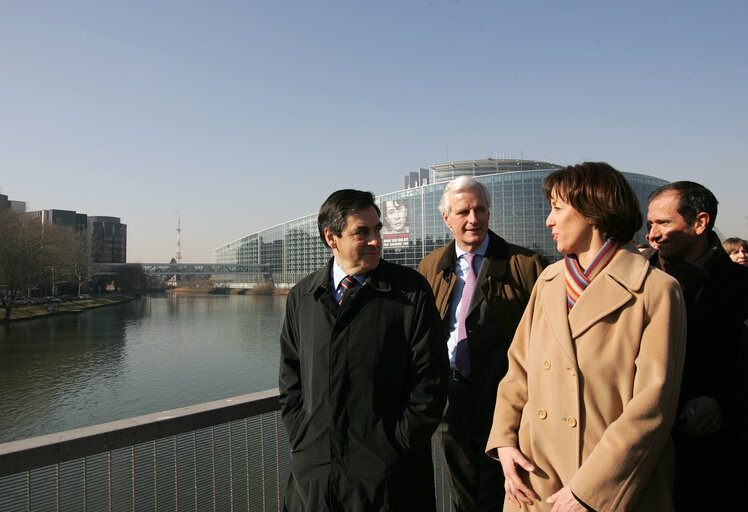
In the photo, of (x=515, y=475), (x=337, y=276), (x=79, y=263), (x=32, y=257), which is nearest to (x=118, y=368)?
(x=32, y=257)

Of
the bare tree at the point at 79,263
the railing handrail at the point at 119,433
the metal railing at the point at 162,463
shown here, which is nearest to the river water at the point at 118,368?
the bare tree at the point at 79,263

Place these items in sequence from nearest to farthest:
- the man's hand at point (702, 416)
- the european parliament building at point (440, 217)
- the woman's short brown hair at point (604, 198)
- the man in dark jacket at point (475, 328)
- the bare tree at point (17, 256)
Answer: the woman's short brown hair at point (604, 198)
the man's hand at point (702, 416)
the man in dark jacket at point (475, 328)
the bare tree at point (17, 256)
the european parliament building at point (440, 217)

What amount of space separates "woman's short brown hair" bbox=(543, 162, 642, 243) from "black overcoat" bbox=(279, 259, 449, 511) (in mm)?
789

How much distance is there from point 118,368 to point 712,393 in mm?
24456

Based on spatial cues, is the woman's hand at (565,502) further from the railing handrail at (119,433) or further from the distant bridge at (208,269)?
the distant bridge at (208,269)

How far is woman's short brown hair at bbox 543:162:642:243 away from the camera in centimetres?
167

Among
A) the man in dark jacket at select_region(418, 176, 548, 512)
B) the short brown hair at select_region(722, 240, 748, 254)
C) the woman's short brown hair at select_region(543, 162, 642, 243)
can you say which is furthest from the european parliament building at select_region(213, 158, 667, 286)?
the woman's short brown hair at select_region(543, 162, 642, 243)

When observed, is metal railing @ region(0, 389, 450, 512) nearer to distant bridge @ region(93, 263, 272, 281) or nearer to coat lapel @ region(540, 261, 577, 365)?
coat lapel @ region(540, 261, 577, 365)

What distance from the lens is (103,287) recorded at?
7631 centimetres

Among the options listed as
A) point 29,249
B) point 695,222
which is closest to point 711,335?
point 695,222

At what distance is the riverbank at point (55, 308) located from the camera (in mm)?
38562

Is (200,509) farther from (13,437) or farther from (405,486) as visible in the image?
(13,437)

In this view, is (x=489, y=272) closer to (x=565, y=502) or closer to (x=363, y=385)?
(x=363, y=385)

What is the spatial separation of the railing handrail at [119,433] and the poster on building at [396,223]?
57760mm
